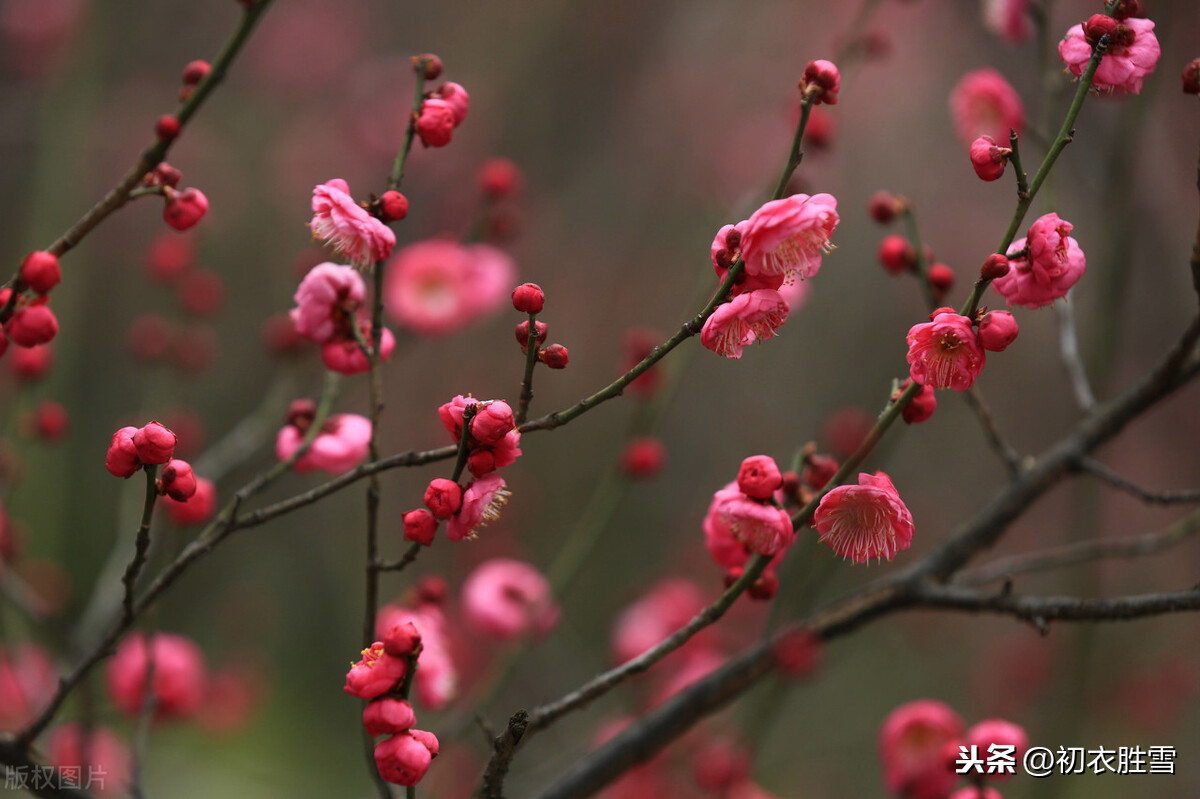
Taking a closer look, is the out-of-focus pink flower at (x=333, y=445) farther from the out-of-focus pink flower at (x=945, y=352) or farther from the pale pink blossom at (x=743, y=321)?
the out-of-focus pink flower at (x=945, y=352)

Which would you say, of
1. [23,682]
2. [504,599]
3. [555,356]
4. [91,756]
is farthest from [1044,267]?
[23,682]

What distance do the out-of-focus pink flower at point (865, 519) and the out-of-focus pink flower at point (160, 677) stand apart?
0.92 metres

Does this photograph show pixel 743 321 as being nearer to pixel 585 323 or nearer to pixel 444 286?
pixel 444 286

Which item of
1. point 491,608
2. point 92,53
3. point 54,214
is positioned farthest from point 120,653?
point 92,53

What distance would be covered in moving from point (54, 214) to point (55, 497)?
1.76 feet

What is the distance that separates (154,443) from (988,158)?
1.99 feet

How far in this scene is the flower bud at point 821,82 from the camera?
62cm

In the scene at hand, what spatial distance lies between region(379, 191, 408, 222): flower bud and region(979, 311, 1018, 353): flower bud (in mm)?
407

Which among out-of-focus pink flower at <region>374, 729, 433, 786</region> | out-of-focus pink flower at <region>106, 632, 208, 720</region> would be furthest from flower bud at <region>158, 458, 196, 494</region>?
out-of-focus pink flower at <region>106, 632, 208, 720</region>

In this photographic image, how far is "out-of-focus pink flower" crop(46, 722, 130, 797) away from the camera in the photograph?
874 millimetres

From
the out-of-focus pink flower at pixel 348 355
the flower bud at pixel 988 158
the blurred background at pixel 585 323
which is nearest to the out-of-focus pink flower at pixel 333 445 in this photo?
the out-of-focus pink flower at pixel 348 355

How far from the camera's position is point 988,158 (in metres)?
0.61

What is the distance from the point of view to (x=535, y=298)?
61 cm

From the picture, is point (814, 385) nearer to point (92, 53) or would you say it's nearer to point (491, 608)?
point (491, 608)
